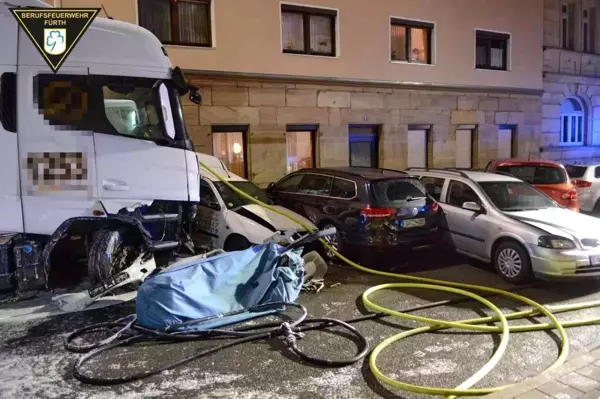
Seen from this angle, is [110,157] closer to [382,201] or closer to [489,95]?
[382,201]

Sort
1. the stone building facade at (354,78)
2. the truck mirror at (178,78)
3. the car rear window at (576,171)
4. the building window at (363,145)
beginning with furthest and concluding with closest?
the building window at (363,145)
the car rear window at (576,171)
the stone building facade at (354,78)
the truck mirror at (178,78)

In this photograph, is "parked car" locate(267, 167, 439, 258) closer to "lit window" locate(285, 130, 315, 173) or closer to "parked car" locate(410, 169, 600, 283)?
"parked car" locate(410, 169, 600, 283)

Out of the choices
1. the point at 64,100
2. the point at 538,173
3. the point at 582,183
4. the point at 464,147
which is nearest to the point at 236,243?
the point at 64,100

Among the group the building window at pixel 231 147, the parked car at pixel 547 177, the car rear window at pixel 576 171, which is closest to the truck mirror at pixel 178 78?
the building window at pixel 231 147

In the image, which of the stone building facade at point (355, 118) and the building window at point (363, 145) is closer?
the stone building facade at point (355, 118)

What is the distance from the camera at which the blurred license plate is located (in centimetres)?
841

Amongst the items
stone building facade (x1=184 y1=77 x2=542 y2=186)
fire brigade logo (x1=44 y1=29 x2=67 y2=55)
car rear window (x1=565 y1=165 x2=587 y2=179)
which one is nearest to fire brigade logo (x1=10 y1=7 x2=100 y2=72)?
fire brigade logo (x1=44 y1=29 x2=67 y2=55)

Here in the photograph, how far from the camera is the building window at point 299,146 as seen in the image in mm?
14344

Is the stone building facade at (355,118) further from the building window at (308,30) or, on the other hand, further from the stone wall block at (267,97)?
the building window at (308,30)

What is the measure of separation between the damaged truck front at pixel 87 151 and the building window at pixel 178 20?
5.86 meters

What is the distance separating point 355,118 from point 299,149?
6.48 ft

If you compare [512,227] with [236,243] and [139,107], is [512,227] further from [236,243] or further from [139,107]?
[139,107]

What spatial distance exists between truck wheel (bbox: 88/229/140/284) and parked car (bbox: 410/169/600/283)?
17.9ft

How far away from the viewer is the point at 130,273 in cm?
650
